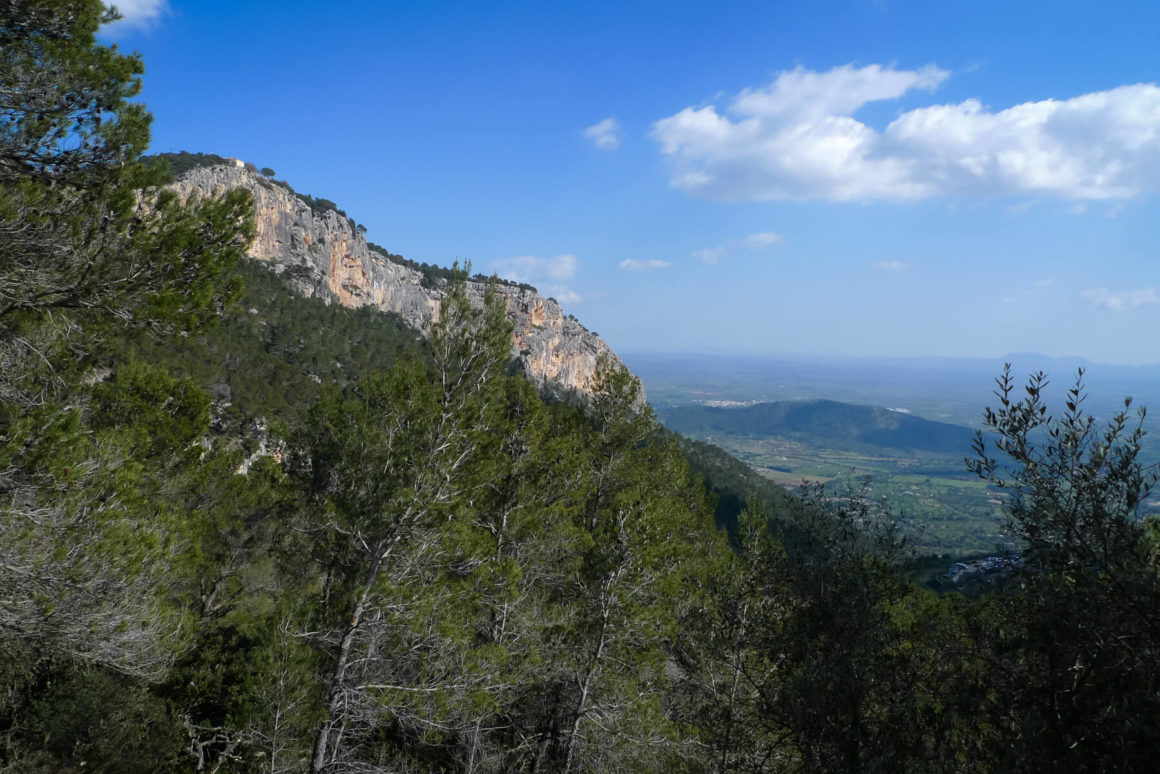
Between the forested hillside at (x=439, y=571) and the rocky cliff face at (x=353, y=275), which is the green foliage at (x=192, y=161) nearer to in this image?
the rocky cliff face at (x=353, y=275)

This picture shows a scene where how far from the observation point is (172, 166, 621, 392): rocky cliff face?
7400 centimetres

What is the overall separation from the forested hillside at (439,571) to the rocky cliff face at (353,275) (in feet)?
157

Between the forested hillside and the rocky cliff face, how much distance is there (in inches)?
1885

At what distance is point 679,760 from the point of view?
9.11 metres

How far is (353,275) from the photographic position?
8856 centimetres

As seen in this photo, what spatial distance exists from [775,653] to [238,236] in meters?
7.36

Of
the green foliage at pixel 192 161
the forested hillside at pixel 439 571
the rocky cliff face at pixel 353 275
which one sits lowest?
the forested hillside at pixel 439 571

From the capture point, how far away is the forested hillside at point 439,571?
4110 millimetres

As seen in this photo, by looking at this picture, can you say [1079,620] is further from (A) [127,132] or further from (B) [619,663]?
(A) [127,132]

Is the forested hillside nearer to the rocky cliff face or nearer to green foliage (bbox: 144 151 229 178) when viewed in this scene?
the rocky cliff face

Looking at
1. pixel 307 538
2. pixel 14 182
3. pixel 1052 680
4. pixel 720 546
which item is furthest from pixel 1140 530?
pixel 307 538

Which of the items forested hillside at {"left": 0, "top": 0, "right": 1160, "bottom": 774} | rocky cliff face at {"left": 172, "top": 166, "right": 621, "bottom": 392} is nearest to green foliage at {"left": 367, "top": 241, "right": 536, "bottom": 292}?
rocky cliff face at {"left": 172, "top": 166, "right": 621, "bottom": 392}

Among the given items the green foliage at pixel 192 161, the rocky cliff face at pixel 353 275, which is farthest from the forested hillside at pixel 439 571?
the green foliage at pixel 192 161

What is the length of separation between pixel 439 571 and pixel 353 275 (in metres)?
90.2
